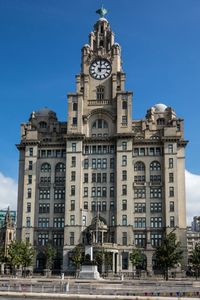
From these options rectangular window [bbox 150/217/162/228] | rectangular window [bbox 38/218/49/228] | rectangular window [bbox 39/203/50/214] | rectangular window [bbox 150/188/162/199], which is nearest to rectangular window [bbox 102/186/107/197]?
rectangular window [bbox 150/188/162/199]

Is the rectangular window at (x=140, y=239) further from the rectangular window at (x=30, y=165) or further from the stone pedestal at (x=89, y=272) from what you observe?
the stone pedestal at (x=89, y=272)

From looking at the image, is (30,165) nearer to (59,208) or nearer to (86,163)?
(59,208)

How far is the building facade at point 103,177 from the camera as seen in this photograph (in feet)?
443

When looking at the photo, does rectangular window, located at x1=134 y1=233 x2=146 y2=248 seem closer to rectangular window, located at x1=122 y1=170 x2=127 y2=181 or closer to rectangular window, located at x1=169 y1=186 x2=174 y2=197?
rectangular window, located at x1=169 y1=186 x2=174 y2=197

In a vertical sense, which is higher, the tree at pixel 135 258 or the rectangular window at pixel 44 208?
the rectangular window at pixel 44 208

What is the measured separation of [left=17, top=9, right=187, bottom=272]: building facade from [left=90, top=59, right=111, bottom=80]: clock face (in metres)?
2.47

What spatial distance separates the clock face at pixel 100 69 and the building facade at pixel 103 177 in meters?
2.47

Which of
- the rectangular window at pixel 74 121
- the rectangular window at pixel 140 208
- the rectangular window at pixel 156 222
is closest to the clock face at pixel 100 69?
the rectangular window at pixel 74 121

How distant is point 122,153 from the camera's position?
457ft

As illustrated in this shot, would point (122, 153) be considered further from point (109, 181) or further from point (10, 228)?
point (10, 228)

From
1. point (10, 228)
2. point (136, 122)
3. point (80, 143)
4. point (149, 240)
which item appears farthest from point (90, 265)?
point (10, 228)

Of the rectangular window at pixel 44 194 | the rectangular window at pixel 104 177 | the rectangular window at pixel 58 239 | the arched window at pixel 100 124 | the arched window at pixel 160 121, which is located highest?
the arched window at pixel 160 121

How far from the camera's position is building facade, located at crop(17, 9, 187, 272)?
135125mm

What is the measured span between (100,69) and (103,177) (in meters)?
36.4
